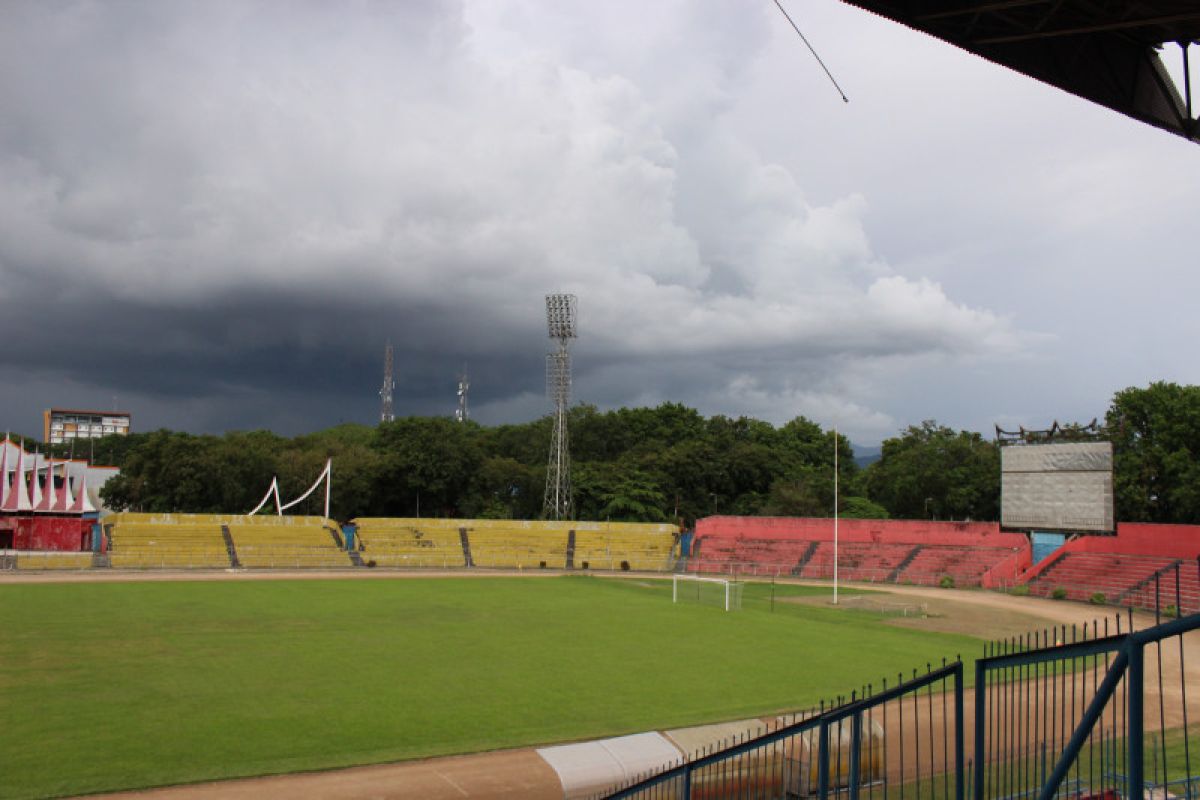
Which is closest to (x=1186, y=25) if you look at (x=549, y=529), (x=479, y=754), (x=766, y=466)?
(x=479, y=754)

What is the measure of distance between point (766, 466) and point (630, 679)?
66250 millimetres

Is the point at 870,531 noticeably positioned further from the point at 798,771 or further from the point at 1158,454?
the point at 798,771

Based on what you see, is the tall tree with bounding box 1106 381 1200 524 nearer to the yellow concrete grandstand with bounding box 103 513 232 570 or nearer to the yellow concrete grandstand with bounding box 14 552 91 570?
the yellow concrete grandstand with bounding box 103 513 232 570

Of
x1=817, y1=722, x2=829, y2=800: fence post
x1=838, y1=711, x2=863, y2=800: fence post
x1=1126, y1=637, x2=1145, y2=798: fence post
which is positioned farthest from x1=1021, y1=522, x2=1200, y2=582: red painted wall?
x1=1126, y1=637, x2=1145, y2=798: fence post

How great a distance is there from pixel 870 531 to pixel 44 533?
172 feet

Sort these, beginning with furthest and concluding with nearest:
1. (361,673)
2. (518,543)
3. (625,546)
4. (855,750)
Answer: (625,546) → (518,543) → (361,673) → (855,750)

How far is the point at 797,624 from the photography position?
105 feet

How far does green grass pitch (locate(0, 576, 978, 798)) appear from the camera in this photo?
14938mm

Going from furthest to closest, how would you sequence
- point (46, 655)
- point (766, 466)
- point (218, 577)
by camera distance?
point (766, 466) → point (218, 577) → point (46, 655)

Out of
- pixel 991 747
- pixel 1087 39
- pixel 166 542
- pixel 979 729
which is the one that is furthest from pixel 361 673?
pixel 166 542

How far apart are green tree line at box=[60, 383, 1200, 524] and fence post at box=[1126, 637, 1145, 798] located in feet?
192

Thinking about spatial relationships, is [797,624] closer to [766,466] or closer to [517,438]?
[766,466]

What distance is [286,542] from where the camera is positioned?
186ft

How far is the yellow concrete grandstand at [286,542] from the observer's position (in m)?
53.6
